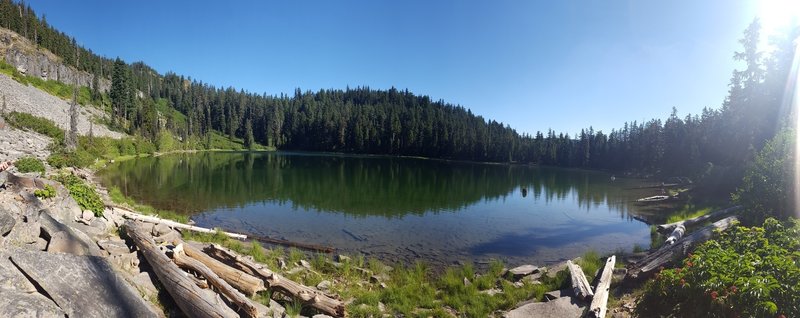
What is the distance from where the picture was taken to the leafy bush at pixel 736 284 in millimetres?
6078

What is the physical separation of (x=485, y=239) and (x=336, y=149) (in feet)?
519

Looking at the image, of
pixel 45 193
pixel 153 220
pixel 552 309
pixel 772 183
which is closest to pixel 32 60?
pixel 153 220

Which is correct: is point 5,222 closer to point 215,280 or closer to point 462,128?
point 215,280

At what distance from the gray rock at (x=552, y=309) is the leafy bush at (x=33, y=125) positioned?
59349 millimetres

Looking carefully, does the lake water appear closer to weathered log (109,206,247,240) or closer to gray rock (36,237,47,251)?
weathered log (109,206,247,240)

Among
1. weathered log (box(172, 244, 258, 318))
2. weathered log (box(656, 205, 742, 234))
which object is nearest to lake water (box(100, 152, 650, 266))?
weathered log (box(656, 205, 742, 234))

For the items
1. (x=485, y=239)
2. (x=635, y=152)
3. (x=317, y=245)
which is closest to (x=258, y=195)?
(x=317, y=245)

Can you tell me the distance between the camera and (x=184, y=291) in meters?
8.04

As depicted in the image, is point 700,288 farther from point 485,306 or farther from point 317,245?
point 317,245

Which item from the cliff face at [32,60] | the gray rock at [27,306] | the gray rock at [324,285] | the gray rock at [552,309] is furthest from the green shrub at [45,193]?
the cliff face at [32,60]

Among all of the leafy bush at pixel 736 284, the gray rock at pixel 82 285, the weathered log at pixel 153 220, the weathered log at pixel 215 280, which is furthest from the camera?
the weathered log at pixel 153 220

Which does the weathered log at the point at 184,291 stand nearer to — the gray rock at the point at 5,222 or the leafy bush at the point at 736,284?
the gray rock at the point at 5,222

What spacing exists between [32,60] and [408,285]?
146572 millimetres

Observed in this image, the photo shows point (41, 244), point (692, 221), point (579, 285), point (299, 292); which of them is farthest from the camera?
point (692, 221)
